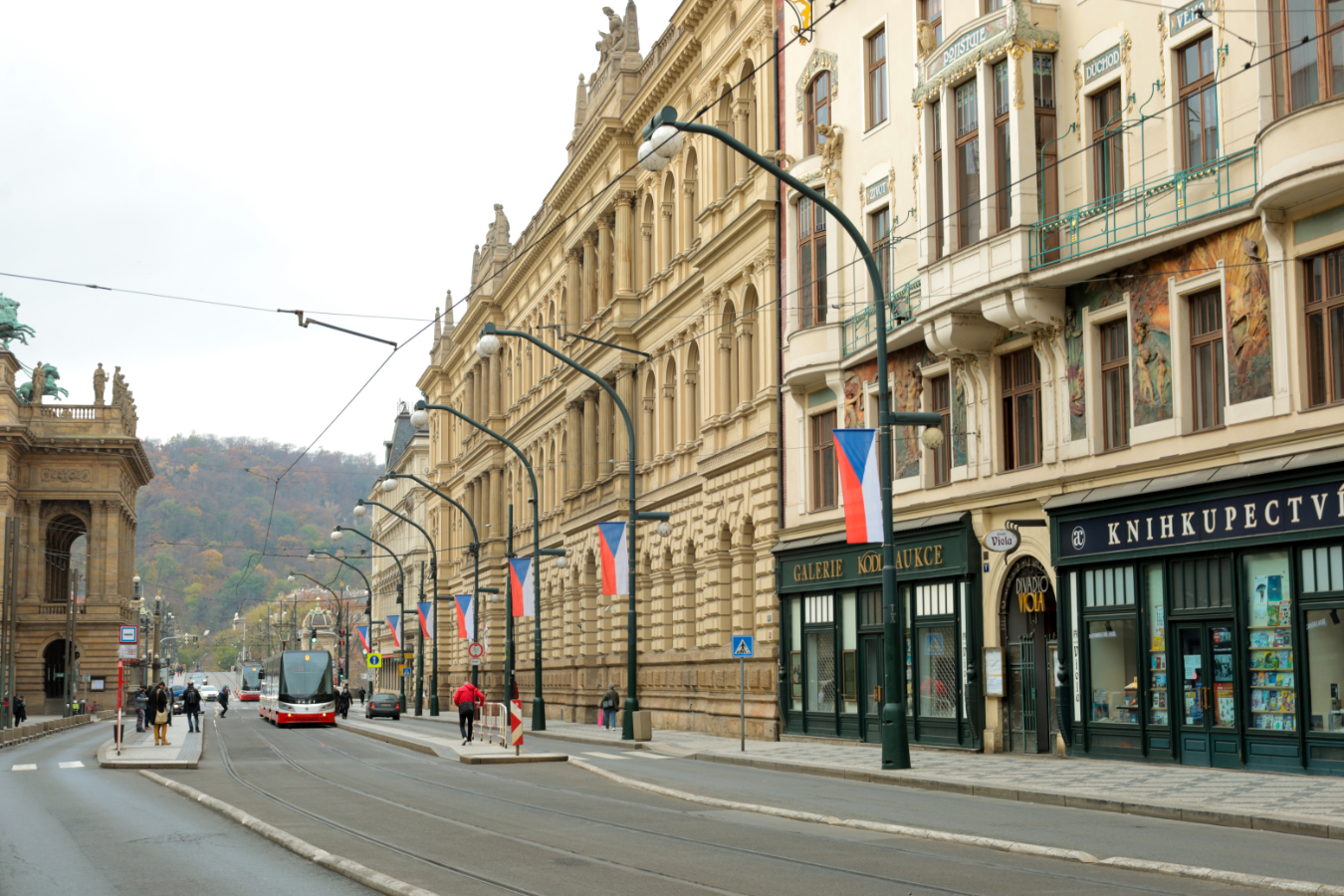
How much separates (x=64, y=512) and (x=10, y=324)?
14774 millimetres

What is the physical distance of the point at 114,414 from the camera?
345 feet

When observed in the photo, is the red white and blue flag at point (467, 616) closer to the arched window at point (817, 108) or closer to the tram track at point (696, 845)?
the arched window at point (817, 108)

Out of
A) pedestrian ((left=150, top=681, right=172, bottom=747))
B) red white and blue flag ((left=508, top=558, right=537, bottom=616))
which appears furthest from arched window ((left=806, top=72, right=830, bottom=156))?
pedestrian ((left=150, top=681, right=172, bottom=747))

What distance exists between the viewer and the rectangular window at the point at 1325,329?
801 inches

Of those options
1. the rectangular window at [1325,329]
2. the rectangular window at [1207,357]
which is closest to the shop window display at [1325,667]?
the rectangular window at [1325,329]

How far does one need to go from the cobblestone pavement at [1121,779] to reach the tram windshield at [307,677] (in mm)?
34007

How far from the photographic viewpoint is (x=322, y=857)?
44.2 feet

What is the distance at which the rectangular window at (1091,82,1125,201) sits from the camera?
2470cm

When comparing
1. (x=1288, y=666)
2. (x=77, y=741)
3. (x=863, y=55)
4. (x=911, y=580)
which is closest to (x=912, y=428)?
(x=911, y=580)

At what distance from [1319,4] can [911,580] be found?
1403cm

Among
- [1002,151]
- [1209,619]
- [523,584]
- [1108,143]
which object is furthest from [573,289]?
[1209,619]

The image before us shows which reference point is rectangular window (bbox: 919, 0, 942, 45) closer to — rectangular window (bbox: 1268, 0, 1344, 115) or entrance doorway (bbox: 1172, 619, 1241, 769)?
→ rectangular window (bbox: 1268, 0, 1344, 115)

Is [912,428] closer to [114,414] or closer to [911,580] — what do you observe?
[911,580]

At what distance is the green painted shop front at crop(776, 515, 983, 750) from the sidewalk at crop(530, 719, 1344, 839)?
118 cm
